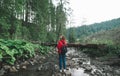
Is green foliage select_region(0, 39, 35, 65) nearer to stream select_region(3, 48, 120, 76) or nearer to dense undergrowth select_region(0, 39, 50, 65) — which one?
dense undergrowth select_region(0, 39, 50, 65)

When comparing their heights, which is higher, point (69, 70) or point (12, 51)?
point (12, 51)

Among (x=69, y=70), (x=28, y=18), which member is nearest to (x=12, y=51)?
(x=69, y=70)

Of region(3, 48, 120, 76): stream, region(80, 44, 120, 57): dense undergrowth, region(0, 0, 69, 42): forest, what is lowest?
region(3, 48, 120, 76): stream

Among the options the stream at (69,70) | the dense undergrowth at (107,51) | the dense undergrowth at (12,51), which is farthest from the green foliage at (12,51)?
the dense undergrowth at (107,51)

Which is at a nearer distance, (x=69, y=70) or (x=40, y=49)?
(x=69, y=70)

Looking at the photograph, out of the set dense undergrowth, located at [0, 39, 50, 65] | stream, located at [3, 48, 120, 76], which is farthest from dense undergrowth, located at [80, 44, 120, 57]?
dense undergrowth, located at [0, 39, 50, 65]

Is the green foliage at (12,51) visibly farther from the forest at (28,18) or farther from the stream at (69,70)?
the forest at (28,18)

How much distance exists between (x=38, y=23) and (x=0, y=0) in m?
14.1

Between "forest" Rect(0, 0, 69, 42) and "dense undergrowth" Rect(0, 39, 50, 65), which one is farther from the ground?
"forest" Rect(0, 0, 69, 42)

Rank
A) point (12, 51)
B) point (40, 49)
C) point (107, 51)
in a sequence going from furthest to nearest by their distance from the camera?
point (40, 49)
point (107, 51)
point (12, 51)

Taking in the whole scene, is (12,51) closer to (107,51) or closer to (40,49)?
(40,49)

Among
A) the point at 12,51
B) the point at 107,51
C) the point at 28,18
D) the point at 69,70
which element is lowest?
the point at 69,70

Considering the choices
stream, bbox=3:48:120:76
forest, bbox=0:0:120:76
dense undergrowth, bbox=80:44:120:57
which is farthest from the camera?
dense undergrowth, bbox=80:44:120:57

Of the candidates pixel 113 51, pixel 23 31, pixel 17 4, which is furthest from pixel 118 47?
pixel 23 31
